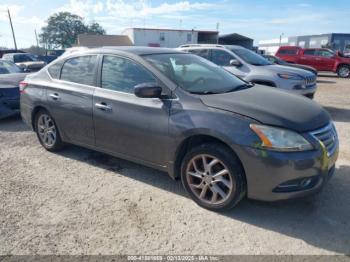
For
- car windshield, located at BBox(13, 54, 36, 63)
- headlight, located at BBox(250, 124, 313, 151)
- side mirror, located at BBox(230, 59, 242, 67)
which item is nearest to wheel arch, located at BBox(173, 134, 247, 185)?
headlight, located at BBox(250, 124, 313, 151)

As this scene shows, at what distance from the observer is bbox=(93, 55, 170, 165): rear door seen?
345 cm

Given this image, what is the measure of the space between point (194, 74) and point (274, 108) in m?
1.18

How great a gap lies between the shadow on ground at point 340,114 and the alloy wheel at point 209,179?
530 cm

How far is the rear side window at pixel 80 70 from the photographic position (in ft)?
13.7

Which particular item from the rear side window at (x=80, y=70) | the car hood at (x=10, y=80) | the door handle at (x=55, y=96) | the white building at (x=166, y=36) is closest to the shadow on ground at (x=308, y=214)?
the rear side window at (x=80, y=70)

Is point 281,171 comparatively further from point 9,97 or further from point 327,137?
point 9,97

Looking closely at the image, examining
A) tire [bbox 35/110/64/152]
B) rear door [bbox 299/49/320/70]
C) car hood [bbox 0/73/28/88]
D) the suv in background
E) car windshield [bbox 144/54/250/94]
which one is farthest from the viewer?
rear door [bbox 299/49/320/70]

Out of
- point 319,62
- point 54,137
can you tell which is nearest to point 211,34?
point 319,62

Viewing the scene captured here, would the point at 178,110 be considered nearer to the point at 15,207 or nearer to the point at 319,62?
the point at 15,207

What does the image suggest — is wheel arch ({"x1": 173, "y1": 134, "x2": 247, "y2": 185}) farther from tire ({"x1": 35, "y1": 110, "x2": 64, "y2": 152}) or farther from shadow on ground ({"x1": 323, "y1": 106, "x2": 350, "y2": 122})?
shadow on ground ({"x1": 323, "y1": 106, "x2": 350, "y2": 122})

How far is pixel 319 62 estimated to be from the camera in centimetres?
1880

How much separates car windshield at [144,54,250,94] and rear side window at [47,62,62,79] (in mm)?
1624

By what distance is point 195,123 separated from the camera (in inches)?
124

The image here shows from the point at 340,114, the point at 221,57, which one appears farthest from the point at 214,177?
the point at 340,114
